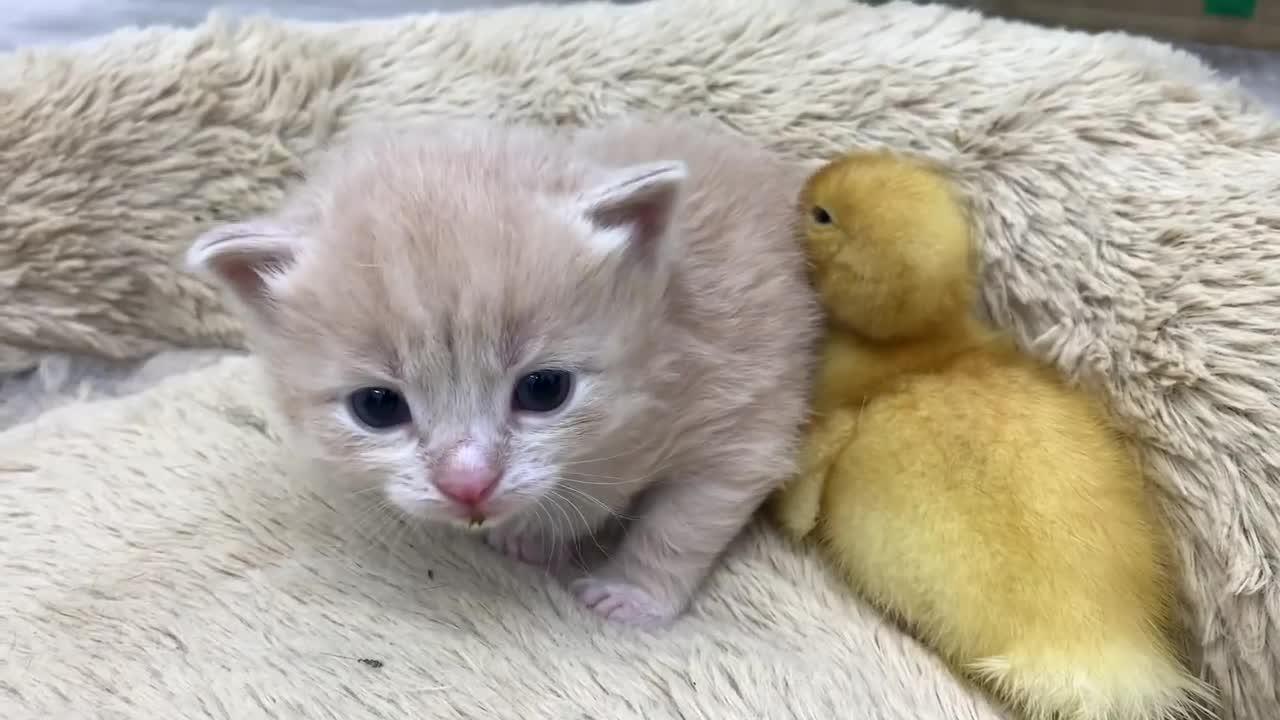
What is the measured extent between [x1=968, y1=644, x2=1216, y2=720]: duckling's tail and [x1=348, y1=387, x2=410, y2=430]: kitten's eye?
632 mm

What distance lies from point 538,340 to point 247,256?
30 cm

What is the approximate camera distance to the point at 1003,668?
1087 millimetres

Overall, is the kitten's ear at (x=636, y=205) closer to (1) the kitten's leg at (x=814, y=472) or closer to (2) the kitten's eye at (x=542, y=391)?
(2) the kitten's eye at (x=542, y=391)

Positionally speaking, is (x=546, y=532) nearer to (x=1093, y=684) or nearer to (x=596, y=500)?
(x=596, y=500)

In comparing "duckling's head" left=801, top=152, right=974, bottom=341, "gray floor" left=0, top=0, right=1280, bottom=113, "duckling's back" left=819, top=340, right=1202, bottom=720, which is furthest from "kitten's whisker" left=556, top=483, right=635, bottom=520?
"gray floor" left=0, top=0, right=1280, bottom=113

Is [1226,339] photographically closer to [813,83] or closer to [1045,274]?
[1045,274]

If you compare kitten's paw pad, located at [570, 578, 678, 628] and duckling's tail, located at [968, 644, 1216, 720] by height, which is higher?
kitten's paw pad, located at [570, 578, 678, 628]

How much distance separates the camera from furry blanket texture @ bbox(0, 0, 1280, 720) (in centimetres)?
110

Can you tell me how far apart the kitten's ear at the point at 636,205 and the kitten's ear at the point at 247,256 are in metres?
0.29

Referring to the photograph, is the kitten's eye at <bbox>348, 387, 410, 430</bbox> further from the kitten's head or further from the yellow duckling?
the yellow duckling

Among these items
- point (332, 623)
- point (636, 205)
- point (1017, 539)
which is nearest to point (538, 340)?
point (636, 205)

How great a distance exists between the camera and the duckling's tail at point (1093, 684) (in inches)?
41.4

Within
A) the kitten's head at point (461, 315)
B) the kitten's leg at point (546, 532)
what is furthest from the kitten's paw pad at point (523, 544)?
the kitten's head at point (461, 315)

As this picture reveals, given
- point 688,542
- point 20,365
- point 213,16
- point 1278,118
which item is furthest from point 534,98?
point 1278,118
